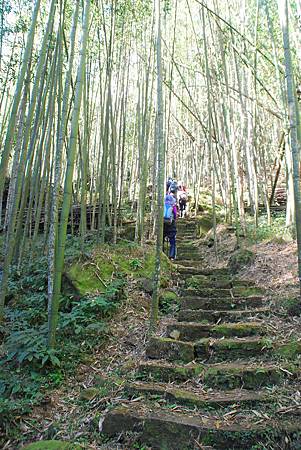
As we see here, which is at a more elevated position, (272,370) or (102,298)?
(102,298)

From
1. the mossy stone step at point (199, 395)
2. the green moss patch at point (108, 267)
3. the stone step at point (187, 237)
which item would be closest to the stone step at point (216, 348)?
the mossy stone step at point (199, 395)

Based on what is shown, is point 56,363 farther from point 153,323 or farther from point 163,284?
point 163,284

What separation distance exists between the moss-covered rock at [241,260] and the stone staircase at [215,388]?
1250 mm

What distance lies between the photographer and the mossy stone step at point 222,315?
3.55 m

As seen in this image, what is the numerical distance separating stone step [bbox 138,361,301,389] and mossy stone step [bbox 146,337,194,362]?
9cm

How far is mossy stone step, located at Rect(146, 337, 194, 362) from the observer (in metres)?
3.03

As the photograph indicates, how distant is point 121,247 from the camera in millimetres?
5379

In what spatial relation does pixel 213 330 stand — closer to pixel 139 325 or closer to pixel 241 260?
pixel 139 325

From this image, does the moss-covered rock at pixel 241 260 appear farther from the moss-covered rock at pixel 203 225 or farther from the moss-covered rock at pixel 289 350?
the moss-covered rock at pixel 203 225

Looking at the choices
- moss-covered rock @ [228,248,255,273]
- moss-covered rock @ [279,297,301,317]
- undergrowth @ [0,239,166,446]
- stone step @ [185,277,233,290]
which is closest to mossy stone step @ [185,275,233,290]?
stone step @ [185,277,233,290]

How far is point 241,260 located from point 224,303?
137 cm

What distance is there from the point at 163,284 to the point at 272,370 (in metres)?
2.18

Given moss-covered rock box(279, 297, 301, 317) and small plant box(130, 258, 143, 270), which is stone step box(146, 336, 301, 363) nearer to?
moss-covered rock box(279, 297, 301, 317)

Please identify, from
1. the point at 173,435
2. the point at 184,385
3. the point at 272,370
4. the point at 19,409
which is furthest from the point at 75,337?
the point at 272,370
